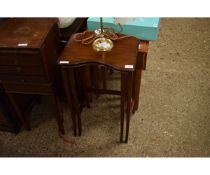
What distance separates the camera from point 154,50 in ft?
6.70

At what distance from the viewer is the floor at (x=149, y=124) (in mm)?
1338

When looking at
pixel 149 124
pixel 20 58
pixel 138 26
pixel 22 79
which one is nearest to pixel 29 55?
pixel 20 58

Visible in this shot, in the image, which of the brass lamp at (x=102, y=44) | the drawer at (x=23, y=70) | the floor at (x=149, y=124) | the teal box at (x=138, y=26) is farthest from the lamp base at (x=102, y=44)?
the floor at (x=149, y=124)

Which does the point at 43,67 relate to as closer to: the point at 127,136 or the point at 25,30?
the point at 25,30

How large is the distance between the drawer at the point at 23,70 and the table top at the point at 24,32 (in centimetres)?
11

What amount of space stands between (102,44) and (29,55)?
317 mm

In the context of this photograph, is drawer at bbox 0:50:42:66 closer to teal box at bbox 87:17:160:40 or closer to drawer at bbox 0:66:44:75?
drawer at bbox 0:66:44:75

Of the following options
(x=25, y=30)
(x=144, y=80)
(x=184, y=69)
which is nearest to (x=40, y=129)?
(x=25, y=30)

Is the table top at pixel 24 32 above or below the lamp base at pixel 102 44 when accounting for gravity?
above

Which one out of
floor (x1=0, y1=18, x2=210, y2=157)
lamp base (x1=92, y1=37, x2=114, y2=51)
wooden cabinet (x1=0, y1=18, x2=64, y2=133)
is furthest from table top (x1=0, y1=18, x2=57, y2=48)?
floor (x1=0, y1=18, x2=210, y2=157)

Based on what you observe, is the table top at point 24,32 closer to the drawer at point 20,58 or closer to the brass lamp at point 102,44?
the drawer at point 20,58

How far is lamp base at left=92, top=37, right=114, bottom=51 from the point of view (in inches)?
40.2

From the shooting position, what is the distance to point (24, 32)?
106 cm
